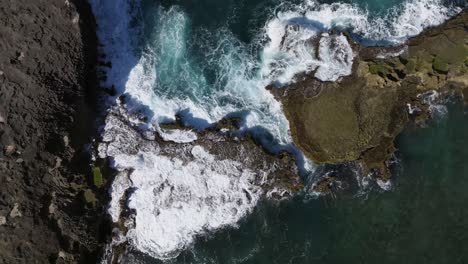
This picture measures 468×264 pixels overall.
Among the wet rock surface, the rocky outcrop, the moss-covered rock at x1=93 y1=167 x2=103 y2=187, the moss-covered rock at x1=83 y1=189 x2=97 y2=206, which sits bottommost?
the moss-covered rock at x1=83 y1=189 x2=97 y2=206

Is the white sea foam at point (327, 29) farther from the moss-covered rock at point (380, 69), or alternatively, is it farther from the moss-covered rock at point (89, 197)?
the moss-covered rock at point (89, 197)

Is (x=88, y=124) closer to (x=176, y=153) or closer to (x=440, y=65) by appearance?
(x=176, y=153)

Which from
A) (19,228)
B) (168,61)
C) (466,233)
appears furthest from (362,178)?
(19,228)

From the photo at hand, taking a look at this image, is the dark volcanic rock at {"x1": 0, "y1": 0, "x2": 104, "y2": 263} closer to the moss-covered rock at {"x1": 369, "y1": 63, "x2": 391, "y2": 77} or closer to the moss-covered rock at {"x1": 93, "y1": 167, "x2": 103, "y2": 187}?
the moss-covered rock at {"x1": 93, "y1": 167, "x2": 103, "y2": 187}

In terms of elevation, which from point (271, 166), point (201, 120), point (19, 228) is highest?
point (201, 120)

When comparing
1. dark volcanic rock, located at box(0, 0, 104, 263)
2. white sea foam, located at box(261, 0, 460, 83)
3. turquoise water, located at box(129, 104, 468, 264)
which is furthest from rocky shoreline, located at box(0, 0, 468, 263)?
turquoise water, located at box(129, 104, 468, 264)

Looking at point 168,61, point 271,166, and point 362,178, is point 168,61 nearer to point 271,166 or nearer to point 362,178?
point 271,166

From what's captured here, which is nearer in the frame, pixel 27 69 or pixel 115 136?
pixel 27 69
